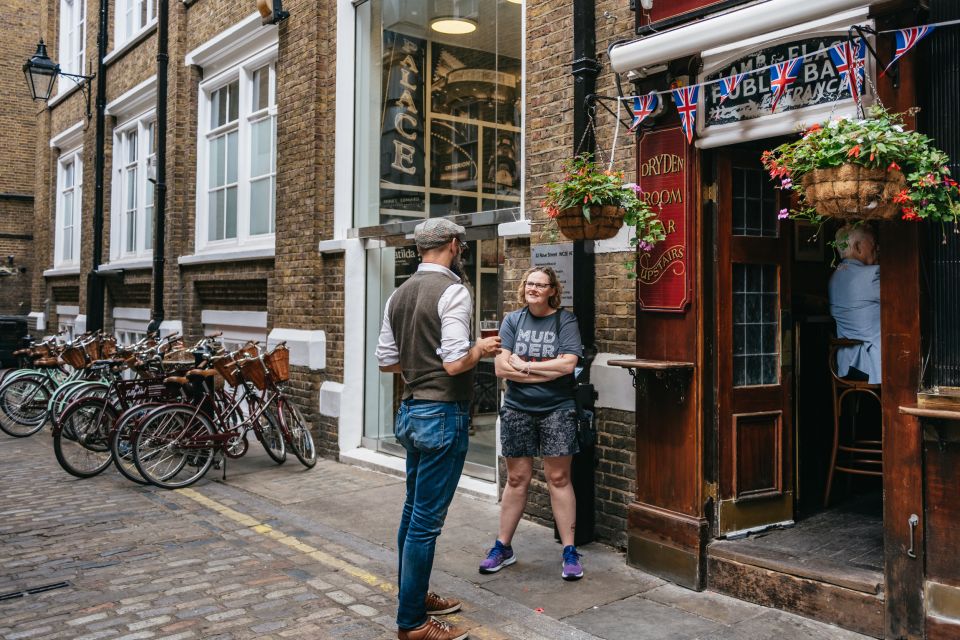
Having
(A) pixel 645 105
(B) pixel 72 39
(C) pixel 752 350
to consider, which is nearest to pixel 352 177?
(A) pixel 645 105

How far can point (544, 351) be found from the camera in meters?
4.97

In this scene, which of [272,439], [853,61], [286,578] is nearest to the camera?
[853,61]

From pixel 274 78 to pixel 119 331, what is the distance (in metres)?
7.50

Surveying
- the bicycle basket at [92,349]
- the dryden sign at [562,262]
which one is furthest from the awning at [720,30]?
the bicycle basket at [92,349]

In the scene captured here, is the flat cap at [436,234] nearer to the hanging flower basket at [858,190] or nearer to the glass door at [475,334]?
the hanging flower basket at [858,190]

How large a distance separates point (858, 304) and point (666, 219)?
164 cm

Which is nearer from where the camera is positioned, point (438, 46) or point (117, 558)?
point (117, 558)

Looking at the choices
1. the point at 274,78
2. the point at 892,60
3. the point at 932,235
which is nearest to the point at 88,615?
the point at 932,235

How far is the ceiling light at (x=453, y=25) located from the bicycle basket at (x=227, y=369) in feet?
13.0

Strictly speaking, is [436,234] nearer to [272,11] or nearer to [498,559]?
[498,559]

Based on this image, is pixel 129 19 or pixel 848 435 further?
pixel 129 19

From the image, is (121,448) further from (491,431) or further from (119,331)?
(119,331)

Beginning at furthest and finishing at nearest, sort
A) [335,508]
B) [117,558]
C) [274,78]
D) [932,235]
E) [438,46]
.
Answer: [274,78]
[438,46]
[335,508]
[117,558]
[932,235]

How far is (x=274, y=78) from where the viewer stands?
34.3 feet
